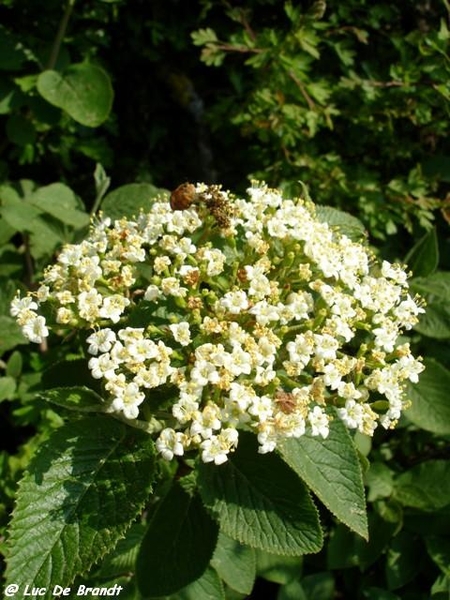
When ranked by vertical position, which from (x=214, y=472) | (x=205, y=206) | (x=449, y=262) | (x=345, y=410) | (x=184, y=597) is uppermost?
(x=205, y=206)

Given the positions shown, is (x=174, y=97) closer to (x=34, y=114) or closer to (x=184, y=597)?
(x=34, y=114)

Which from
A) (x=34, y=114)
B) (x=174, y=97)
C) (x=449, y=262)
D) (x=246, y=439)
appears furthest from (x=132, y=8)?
(x=246, y=439)

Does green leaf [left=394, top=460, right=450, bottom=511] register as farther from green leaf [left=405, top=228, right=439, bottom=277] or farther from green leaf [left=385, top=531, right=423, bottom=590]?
green leaf [left=405, top=228, right=439, bottom=277]

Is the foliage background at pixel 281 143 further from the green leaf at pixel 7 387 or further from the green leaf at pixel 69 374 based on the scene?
the green leaf at pixel 69 374

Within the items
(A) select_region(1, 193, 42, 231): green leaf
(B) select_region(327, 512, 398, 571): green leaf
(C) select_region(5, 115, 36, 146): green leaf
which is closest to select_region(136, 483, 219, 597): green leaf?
(B) select_region(327, 512, 398, 571): green leaf

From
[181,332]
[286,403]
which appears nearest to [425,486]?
[286,403]

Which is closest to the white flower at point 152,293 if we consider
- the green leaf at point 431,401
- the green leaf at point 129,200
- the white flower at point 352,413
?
the white flower at point 352,413
